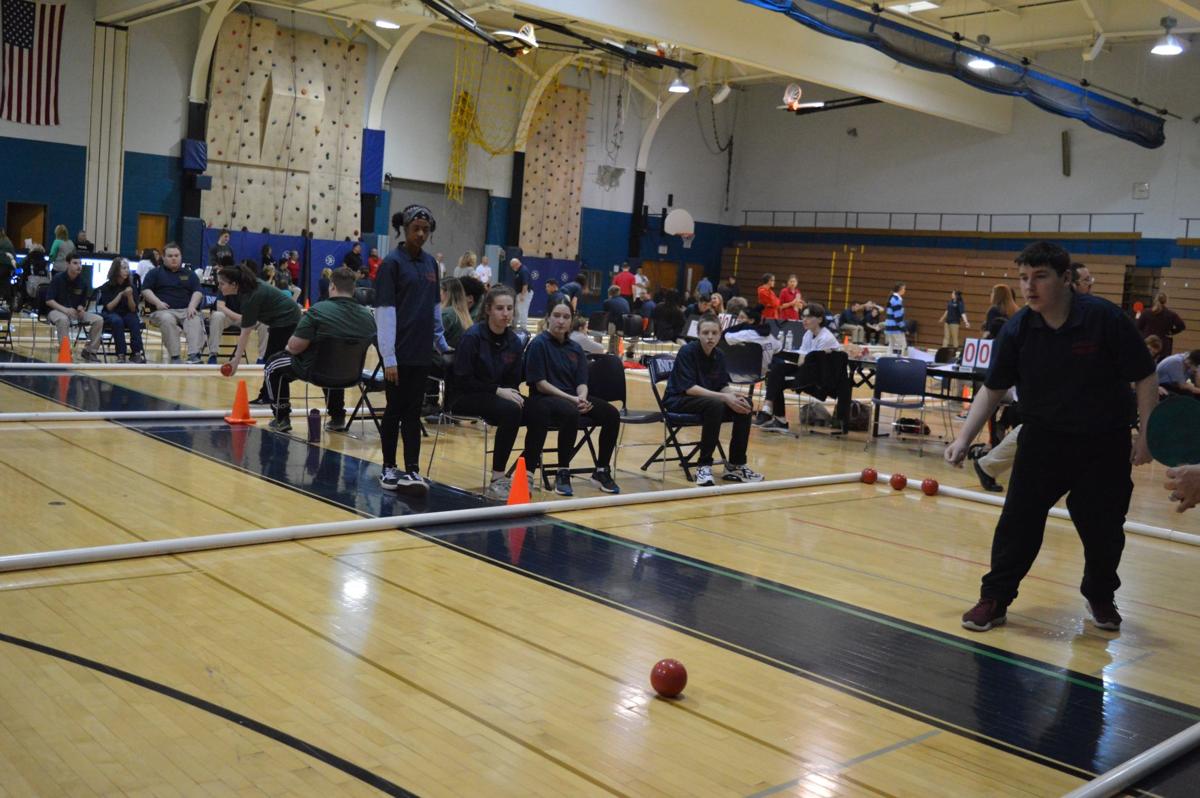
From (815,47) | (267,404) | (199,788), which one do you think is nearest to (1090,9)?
(815,47)

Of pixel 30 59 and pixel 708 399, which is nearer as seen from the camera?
pixel 708 399

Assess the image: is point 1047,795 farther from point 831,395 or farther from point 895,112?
point 895,112

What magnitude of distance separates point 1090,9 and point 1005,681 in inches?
717

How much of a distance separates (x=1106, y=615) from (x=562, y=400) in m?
3.34

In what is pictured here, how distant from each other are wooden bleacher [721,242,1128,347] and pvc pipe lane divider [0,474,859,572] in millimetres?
19694

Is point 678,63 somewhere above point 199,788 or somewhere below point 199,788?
above

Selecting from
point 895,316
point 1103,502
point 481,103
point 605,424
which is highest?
point 481,103

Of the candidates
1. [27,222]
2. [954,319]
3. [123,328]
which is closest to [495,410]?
[123,328]

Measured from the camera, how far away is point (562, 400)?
705cm

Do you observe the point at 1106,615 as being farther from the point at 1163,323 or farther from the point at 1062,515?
the point at 1163,323

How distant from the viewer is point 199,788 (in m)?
2.85

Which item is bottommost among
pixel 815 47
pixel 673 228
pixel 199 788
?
pixel 199 788

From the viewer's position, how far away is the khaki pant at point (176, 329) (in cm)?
1245

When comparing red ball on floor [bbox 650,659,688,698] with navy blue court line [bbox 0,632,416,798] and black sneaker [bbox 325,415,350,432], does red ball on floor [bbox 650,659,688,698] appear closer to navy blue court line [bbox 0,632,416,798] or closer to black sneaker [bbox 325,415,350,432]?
navy blue court line [bbox 0,632,416,798]
